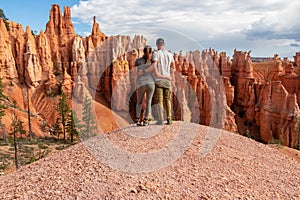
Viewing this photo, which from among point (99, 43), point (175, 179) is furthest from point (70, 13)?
point (175, 179)

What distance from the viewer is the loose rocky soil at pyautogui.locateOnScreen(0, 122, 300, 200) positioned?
429cm

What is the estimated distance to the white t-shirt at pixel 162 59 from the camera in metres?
6.49

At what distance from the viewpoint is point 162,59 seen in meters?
6.57

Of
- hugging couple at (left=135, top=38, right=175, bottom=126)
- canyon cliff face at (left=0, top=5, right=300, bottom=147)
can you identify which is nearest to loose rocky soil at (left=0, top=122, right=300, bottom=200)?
hugging couple at (left=135, top=38, right=175, bottom=126)

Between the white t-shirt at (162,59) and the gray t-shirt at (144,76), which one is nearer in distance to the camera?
the white t-shirt at (162,59)

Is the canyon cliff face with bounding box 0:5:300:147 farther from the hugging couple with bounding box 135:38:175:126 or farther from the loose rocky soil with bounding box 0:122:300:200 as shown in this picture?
the loose rocky soil with bounding box 0:122:300:200

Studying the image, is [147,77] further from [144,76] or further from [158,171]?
[158,171]

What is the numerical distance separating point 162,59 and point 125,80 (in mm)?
26000

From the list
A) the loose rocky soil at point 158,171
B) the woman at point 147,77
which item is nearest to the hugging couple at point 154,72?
the woman at point 147,77

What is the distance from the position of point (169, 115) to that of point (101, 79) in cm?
3263

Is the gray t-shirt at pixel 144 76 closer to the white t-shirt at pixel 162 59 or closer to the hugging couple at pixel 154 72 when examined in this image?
the hugging couple at pixel 154 72

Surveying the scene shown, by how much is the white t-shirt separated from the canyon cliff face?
17752 mm

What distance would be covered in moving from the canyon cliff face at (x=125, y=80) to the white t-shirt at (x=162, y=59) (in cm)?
1775

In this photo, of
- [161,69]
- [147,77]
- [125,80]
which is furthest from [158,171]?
[125,80]
